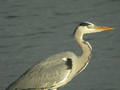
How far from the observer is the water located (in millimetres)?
10680

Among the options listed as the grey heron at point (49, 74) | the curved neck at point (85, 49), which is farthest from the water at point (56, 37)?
the grey heron at point (49, 74)

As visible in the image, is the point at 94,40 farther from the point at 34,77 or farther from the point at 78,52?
the point at 34,77

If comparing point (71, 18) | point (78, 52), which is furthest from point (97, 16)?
point (78, 52)

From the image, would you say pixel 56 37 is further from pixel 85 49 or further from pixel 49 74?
pixel 49 74

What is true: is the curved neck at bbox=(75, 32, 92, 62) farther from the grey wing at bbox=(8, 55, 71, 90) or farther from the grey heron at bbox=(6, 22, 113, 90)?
the grey wing at bbox=(8, 55, 71, 90)

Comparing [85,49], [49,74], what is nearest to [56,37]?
[85,49]

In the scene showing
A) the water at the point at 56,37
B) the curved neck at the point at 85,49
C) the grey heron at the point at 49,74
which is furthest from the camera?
the water at the point at 56,37

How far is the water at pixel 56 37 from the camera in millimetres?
10680

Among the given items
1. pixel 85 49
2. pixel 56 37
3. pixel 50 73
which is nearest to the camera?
Answer: pixel 50 73

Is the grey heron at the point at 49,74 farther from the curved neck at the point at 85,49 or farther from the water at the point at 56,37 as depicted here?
the water at the point at 56,37

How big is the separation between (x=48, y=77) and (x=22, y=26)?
5259 millimetres

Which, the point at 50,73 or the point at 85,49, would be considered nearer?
the point at 50,73

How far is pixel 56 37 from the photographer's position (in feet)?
43.0

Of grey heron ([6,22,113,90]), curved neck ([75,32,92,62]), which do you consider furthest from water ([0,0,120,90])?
grey heron ([6,22,113,90])
